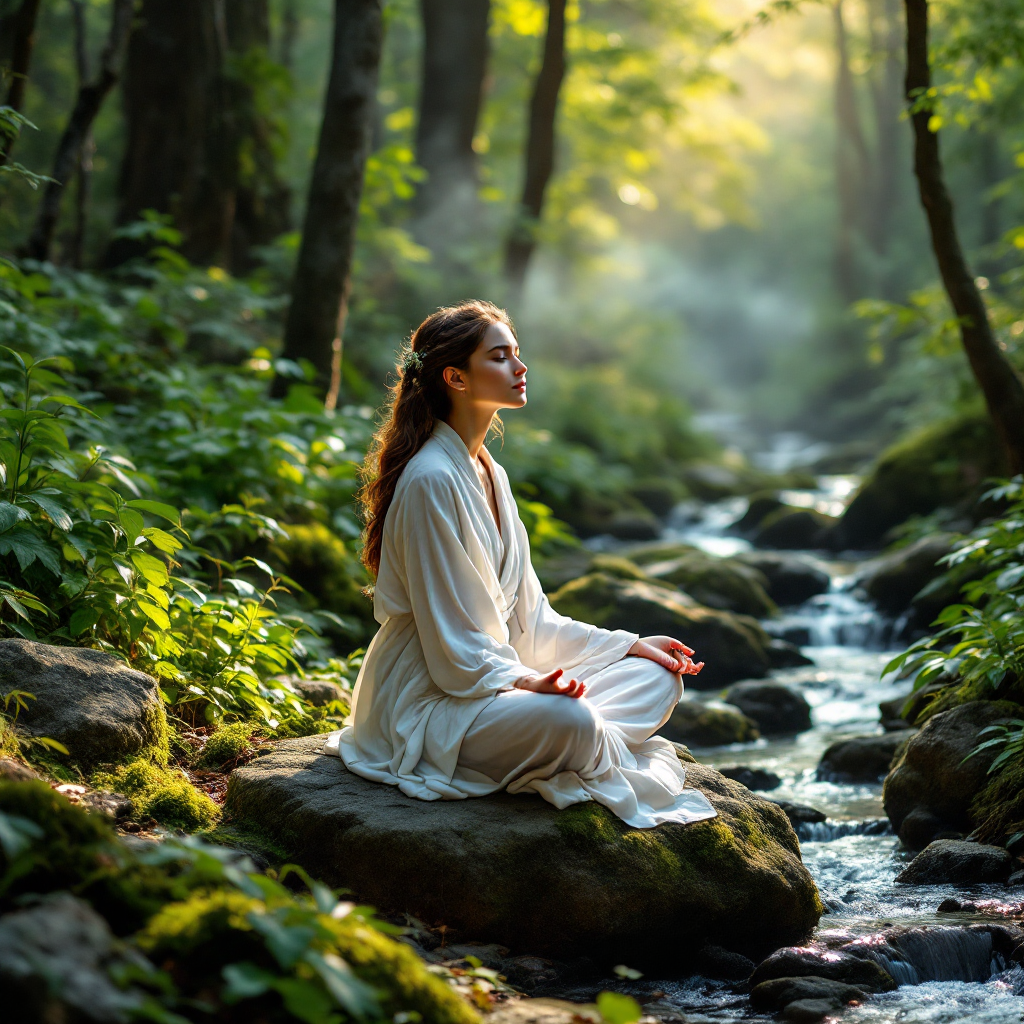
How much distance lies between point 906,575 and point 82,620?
7.72 metres

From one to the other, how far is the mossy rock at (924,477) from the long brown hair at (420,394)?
838 cm

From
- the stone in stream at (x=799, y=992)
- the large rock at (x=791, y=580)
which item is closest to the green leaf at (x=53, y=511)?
the stone in stream at (x=799, y=992)

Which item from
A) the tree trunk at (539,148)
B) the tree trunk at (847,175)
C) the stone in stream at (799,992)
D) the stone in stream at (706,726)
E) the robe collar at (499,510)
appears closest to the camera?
the stone in stream at (799,992)

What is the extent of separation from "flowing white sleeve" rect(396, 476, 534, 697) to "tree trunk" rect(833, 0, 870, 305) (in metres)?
28.3

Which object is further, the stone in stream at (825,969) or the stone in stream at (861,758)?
the stone in stream at (861,758)

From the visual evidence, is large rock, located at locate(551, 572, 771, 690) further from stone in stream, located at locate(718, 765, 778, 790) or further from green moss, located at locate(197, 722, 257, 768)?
green moss, located at locate(197, 722, 257, 768)

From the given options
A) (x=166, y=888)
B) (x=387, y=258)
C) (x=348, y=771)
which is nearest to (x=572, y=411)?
(x=387, y=258)

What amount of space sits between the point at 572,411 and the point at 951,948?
46.5 ft

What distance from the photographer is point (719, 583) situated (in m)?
9.81

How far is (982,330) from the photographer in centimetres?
712

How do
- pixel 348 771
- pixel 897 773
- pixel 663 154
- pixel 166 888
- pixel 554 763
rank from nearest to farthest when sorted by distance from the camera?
pixel 166 888
pixel 554 763
pixel 348 771
pixel 897 773
pixel 663 154

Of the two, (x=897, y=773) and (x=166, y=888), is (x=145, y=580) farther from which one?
(x=897, y=773)

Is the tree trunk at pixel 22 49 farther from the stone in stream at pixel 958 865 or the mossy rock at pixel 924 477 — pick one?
the mossy rock at pixel 924 477

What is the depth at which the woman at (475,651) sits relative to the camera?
350cm
